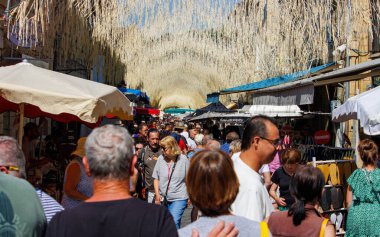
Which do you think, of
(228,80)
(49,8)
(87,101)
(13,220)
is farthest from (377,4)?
(228,80)

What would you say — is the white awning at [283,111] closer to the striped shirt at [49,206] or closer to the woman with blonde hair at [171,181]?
the woman with blonde hair at [171,181]

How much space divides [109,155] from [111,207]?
0.27m

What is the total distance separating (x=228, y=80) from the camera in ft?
73.4

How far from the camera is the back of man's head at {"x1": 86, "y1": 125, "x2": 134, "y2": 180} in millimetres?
2531

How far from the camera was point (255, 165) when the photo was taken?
3.74 m

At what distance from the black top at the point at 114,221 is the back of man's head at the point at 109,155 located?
0.51ft

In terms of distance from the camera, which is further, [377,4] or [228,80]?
[228,80]

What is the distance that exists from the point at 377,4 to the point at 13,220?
1013 centimetres

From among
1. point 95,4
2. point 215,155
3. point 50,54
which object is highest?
point 95,4

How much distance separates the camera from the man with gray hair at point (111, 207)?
2.37m

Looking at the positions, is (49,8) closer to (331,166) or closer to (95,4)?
(95,4)

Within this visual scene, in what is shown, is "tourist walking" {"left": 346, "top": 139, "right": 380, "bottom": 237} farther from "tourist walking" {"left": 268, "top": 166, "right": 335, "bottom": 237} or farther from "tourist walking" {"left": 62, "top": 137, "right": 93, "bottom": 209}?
"tourist walking" {"left": 62, "top": 137, "right": 93, "bottom": 209}

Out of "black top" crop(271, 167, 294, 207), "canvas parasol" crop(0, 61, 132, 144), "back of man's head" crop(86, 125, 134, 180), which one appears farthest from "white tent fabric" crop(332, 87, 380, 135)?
"back of man's head" crop(86, 125, 134, 180)

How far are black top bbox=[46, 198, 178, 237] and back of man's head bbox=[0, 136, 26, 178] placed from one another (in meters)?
0.73
